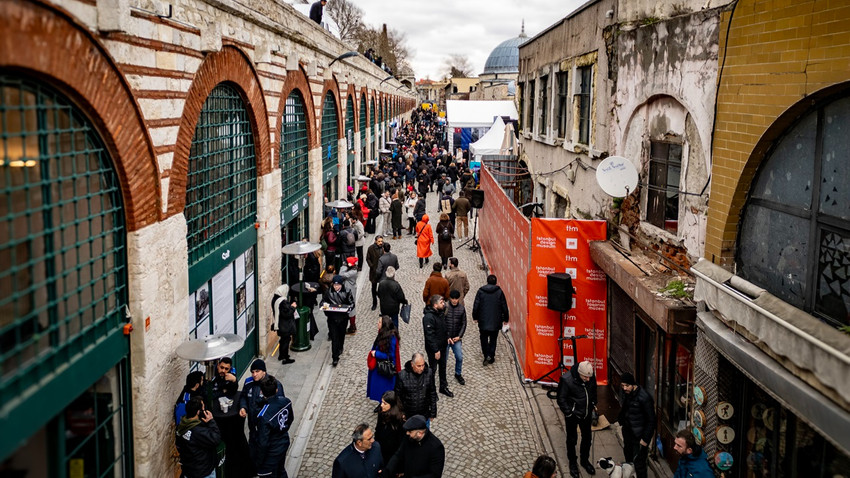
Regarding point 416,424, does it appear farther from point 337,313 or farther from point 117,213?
point 337,313

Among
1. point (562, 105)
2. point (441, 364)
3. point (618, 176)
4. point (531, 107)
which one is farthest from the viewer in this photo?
point (531, 107)

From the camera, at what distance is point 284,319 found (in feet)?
34.8

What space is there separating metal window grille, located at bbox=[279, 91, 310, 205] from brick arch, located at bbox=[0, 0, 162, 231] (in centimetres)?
639

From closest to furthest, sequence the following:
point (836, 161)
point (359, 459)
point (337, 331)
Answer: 1. point (836, 161)
2. point (359, 459)
3. point (337, 331)

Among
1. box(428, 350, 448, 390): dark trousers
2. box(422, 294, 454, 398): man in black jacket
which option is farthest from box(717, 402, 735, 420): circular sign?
box(428, 350, 448, 390): dark trousers

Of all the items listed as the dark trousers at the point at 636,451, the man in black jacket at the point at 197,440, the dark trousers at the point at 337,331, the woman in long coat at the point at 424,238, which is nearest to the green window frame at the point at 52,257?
the man in black jacket at the point at 197,440

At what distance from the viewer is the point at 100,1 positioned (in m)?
5.41

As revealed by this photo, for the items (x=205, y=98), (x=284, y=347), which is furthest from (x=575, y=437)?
(x=205, y=98)

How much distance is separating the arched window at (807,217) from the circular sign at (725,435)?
1467 millimetres

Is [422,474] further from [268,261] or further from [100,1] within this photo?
[268,261]

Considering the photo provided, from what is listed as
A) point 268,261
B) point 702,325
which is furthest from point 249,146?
point 702,325

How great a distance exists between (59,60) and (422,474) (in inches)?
185

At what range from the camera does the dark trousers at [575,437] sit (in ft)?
25.8

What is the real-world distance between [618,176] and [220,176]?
5643 millimetres
